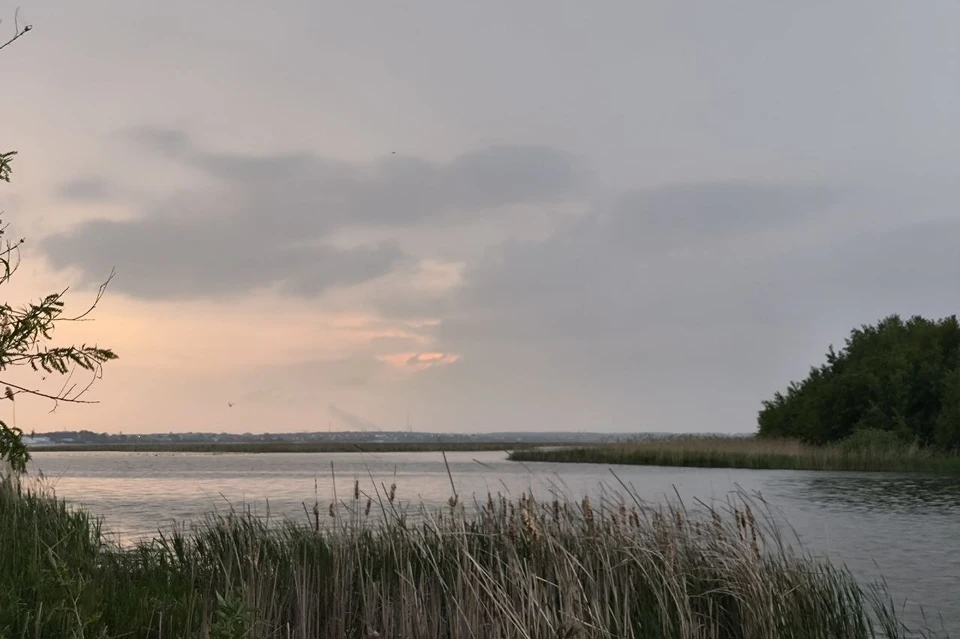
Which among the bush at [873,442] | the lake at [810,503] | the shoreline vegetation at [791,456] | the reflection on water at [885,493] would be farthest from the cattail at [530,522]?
the bush at [873,442]

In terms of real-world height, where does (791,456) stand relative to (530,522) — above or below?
below

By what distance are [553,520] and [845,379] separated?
4652 centimetres

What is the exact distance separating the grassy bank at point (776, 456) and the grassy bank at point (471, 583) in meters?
34.5

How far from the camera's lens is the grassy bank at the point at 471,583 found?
6.47 m

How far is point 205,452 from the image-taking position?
345 feet

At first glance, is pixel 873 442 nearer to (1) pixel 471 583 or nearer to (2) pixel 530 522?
(2) pixel 530 522

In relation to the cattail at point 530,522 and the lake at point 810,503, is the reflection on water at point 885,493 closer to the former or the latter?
the lake at point 810,503

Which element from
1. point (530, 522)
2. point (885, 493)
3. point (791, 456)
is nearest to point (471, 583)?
point (530, 522)

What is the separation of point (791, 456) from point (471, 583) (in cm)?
3886

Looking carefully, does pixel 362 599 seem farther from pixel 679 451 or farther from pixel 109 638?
pixel 679 451

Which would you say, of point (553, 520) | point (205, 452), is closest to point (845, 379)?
point (553, 520)

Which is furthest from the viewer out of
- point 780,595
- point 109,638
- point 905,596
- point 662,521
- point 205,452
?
point 205,452

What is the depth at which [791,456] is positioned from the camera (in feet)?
141

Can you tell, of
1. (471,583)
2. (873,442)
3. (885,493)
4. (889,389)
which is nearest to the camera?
(471,583)
